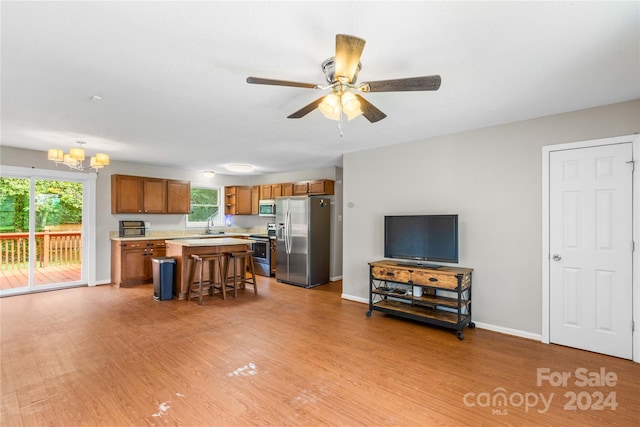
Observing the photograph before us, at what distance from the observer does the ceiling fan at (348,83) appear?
165cm

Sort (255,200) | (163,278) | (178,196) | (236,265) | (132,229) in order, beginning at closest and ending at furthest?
(163,278) → (236,265) → (132,229) → (178,196) → (255,200)

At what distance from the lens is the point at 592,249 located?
3.10m

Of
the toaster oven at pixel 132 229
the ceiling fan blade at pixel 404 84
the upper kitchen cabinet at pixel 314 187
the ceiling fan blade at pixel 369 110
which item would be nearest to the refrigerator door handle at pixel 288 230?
the upper kitchen cabinet at pixel 314 187

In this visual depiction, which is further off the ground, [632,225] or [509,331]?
[632,225]

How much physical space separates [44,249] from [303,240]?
4.67 metres

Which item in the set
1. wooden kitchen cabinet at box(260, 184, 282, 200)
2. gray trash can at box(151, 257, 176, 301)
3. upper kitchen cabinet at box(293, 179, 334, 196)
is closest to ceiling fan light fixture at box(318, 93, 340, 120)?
gray trash can at box(151, 257, 176, 301)

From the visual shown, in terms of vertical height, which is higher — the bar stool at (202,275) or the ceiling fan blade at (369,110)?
the ceiling fan blade at (369,110)

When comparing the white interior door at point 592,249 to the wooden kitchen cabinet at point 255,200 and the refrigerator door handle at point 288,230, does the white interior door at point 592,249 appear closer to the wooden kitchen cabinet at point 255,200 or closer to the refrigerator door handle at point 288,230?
the refrigerator door handle at point 288,230

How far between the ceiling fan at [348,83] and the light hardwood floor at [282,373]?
2132mm

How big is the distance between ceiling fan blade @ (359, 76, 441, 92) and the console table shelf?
7.68 ft

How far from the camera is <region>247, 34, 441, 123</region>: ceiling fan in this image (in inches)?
64.9

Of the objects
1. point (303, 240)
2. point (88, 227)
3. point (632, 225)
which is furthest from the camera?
point (303, 240)

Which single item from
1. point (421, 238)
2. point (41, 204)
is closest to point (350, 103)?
Answer: point (421, 238)

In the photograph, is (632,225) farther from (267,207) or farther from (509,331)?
(267,207)
